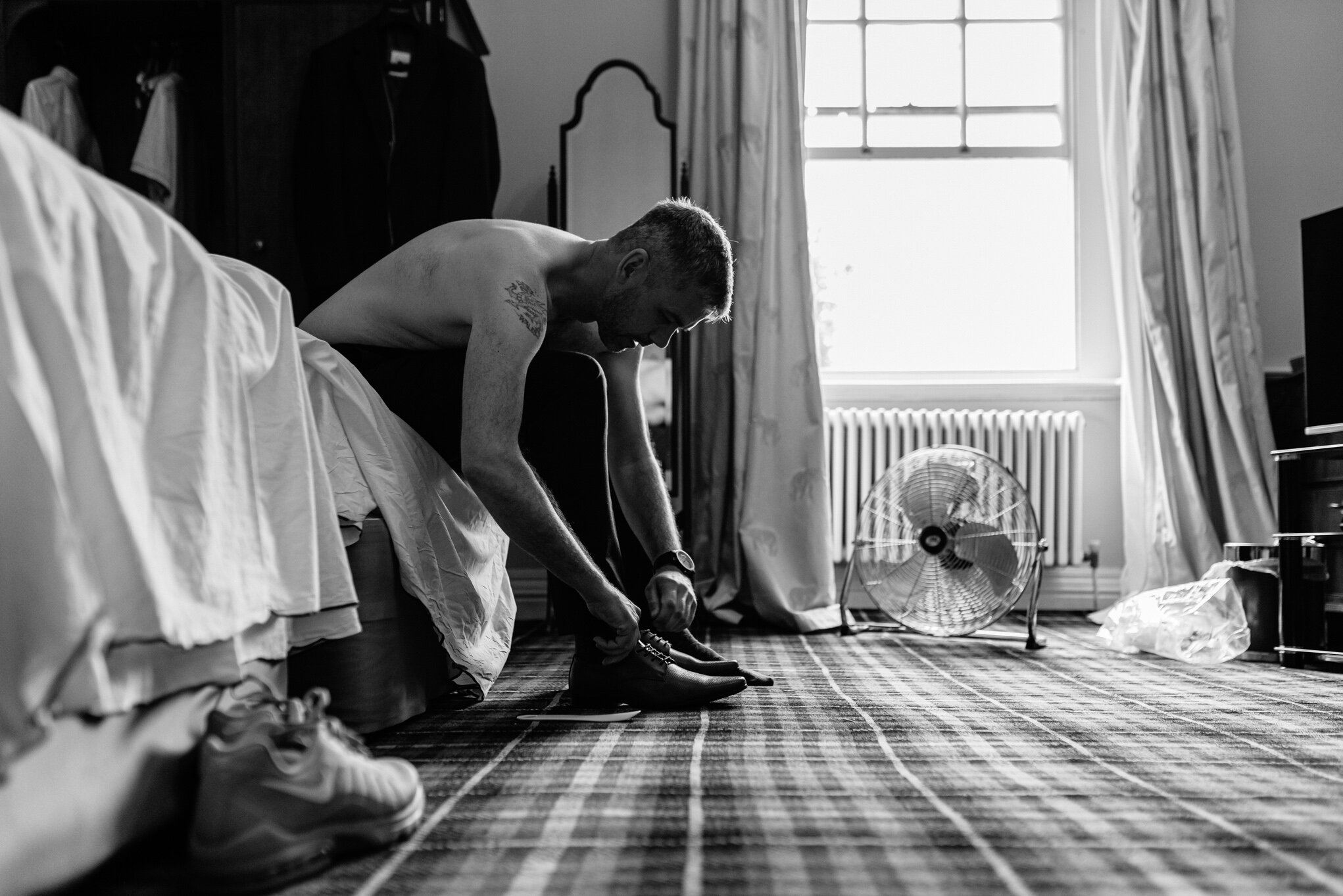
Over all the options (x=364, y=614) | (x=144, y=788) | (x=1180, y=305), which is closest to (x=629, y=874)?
(x=144, y=788)

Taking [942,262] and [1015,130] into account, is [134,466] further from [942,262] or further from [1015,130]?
[1015,130]

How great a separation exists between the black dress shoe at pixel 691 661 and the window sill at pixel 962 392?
195 cm

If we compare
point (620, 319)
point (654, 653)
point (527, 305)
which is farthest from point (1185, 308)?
point (527, 305)

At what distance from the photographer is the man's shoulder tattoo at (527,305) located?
1583 mm

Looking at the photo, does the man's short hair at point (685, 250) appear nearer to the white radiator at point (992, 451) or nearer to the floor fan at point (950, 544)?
the floor fan at point (950, 544)

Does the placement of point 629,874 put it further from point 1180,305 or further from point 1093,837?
point 1180,305

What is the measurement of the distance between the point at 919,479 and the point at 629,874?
82.9 inches

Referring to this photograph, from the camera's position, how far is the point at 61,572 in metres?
0.71

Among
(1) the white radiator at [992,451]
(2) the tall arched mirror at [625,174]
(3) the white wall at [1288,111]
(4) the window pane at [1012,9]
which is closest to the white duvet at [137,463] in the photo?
(2) the tall arched mirror at [625,174]

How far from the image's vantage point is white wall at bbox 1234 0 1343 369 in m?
3.75

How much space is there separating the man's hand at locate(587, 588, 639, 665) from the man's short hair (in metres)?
0.51

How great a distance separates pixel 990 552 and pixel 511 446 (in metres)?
1.65

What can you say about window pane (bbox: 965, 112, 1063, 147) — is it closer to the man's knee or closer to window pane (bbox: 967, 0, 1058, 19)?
window pane (bbox: 967, 0, 1058, 19)

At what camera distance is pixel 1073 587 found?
3.75 meters
